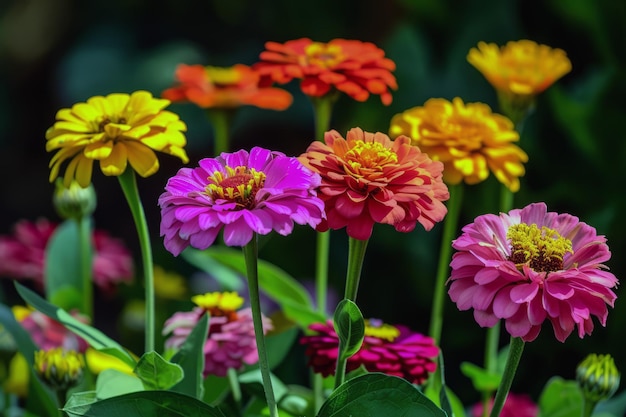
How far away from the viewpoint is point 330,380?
55cm

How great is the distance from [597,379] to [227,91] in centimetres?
33

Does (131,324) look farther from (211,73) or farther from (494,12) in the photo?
(494,12)

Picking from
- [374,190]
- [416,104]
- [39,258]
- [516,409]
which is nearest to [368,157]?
[374,190]

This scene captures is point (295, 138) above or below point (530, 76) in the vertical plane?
below

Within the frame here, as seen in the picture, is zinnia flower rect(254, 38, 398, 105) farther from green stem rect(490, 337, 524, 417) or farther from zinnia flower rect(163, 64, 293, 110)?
green stem rect(490, 337, 524, 417)

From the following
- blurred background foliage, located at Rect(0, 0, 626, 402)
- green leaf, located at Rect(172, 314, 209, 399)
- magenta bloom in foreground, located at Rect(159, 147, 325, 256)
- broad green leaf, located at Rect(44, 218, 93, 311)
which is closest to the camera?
magenta bloom in foreground, located at Rect(159, 147, 325, 256)

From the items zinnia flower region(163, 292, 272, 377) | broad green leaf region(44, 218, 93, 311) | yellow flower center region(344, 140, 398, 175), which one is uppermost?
yellow flower center region(344, 140, 398, 175)

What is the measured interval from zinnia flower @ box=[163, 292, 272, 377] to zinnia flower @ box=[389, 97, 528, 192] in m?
0.13

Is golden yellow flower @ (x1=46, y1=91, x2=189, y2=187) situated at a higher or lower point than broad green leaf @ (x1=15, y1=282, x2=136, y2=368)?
higher

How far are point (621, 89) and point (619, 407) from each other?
1.49 feet

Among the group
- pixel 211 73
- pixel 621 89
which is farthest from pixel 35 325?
pixel 621 89

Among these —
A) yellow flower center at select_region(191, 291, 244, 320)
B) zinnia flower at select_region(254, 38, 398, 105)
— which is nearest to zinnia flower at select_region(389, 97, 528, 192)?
zinnia flower at select_region(254, 38, 398, 105)

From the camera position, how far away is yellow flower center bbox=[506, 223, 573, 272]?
414 mm

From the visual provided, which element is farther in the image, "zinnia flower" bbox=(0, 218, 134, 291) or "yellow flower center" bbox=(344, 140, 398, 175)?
"zinnia flower" bbox=(0, 218, 134, 291)
